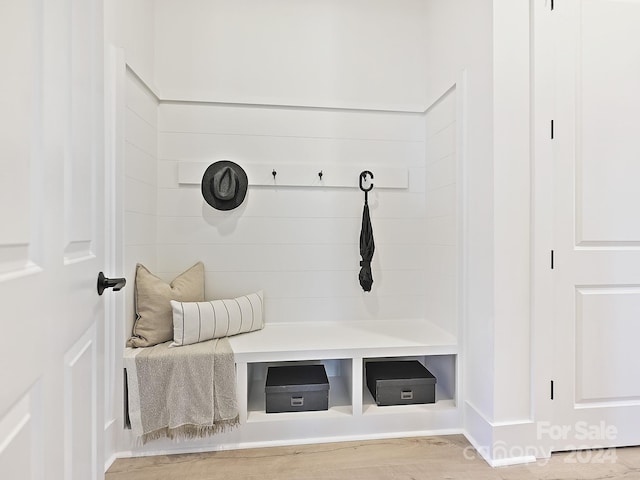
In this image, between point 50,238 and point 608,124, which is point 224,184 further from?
point 608,124

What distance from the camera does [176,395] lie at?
1.75 meters

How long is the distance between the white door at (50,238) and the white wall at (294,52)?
140cm

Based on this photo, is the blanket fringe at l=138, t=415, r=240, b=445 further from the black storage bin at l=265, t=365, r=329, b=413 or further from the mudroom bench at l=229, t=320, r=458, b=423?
the black storage bin at l=265, t=365, r=329, b=413

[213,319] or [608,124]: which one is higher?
[608,124]

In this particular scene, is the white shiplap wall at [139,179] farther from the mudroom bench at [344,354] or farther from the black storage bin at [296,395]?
the black storage bin at [296,395]

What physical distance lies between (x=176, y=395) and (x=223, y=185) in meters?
1.21

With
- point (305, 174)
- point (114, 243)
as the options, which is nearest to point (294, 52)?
point (305, 174)

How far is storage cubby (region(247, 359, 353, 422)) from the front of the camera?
1908mm

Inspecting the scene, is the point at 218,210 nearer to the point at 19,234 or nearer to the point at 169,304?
the point at 169,304

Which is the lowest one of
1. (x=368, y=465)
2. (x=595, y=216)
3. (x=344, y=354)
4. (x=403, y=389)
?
(x=368, y=465)

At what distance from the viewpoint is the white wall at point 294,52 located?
2.36m

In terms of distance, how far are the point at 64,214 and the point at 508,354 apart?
1.77 meters

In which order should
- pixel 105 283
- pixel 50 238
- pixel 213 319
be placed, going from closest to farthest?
pixel 50 238, pixel 105 283, pixel 213 319

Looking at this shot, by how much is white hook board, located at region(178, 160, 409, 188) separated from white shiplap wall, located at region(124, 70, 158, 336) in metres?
0.21
